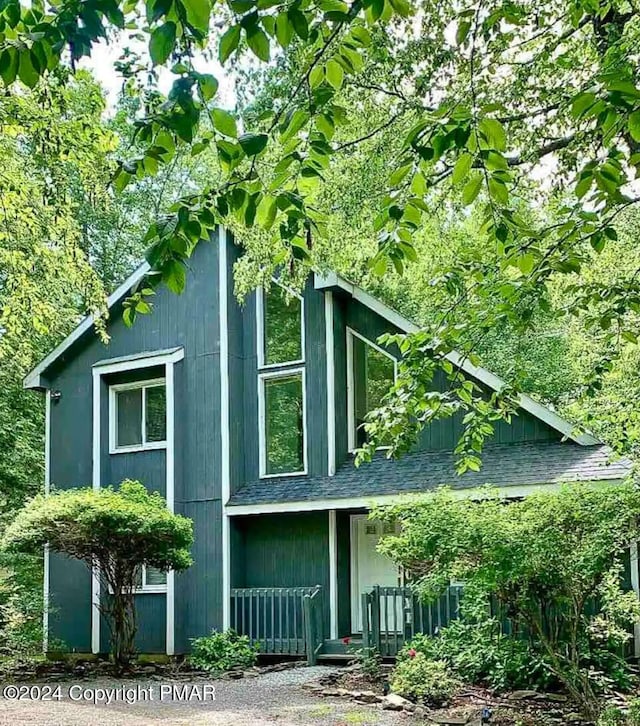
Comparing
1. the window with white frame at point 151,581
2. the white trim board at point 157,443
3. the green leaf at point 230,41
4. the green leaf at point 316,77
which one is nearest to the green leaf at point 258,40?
the green leaf at point 230,41

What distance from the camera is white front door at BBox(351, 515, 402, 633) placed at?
1462cm

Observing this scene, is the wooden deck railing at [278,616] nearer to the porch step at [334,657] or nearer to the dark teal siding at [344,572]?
the porch step at [334,657]

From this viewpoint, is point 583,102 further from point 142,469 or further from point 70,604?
point 70,604

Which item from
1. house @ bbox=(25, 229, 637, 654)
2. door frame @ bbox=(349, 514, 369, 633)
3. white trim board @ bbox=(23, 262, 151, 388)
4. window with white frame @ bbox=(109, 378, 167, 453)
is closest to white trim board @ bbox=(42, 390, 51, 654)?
house @ bbox=(25, 229, 637, 654)

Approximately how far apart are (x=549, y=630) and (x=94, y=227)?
2075 centimetres

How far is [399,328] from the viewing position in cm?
1452

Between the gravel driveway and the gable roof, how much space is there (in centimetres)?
380

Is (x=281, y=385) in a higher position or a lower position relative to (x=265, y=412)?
higher

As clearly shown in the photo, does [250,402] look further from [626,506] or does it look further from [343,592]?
[626,506]

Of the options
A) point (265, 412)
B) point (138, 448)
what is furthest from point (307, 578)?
point (138, 448)

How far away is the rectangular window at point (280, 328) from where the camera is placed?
52.2 feet

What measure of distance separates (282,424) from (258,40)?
1361 cm

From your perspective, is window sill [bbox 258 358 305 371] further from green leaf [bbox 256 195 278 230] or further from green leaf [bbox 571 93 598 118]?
green leaf [bbox 571 93 598 118]

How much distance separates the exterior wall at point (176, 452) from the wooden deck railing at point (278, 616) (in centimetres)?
43
